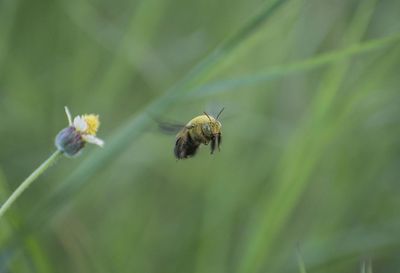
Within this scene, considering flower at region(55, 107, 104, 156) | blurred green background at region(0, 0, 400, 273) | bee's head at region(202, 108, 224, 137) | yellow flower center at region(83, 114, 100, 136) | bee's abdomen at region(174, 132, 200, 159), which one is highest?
blurred green background at region(0, 0, 400, 273)

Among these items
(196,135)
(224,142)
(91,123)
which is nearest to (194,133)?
(196,135)

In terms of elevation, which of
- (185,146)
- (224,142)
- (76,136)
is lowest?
(76,136)

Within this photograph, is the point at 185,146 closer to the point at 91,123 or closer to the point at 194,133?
the point at 194,133

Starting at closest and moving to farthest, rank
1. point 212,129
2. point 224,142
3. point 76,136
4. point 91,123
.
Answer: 1. point 76,136
2. point 91,123
3. point 212,129
4. point 224,142

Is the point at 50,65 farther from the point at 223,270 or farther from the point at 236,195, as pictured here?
the point at 223,270

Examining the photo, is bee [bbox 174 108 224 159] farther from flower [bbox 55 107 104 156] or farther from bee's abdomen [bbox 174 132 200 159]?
flower [bbox 55 107 104 156]

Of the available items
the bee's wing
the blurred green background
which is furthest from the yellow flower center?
the blurred green background
